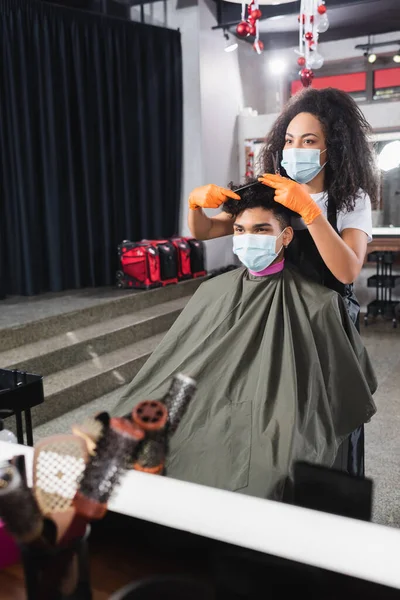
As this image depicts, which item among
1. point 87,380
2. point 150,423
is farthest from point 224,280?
point 87,380

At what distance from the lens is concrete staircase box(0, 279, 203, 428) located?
3354 mm

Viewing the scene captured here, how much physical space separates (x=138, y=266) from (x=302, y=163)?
3454mm

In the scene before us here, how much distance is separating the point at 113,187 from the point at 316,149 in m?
3.88

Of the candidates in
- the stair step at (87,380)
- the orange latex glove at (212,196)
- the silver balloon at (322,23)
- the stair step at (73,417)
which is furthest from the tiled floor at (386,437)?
the silver balloon at (322,23)

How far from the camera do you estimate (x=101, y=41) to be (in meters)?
5.07

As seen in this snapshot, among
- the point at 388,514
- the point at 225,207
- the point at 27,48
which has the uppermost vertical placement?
the point at 27,48

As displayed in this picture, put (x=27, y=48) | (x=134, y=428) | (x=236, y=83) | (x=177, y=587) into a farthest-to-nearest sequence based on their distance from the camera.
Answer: (x=236, y=83)
(x=27, y=48)
(x=177, y=587)
(x=134, y=428)

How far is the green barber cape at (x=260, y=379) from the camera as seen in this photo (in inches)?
47.6

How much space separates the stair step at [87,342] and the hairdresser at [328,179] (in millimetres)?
2051

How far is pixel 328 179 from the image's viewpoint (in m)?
1.68

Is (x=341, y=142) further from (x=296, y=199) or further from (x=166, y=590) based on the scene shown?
(x=166, y=590)

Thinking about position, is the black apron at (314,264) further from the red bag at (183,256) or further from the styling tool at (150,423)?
the red bag at (183,256)

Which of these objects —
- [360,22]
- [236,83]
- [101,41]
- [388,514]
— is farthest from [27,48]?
[388,514]

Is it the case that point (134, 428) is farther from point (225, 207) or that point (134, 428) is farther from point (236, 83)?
point (236, 83)
